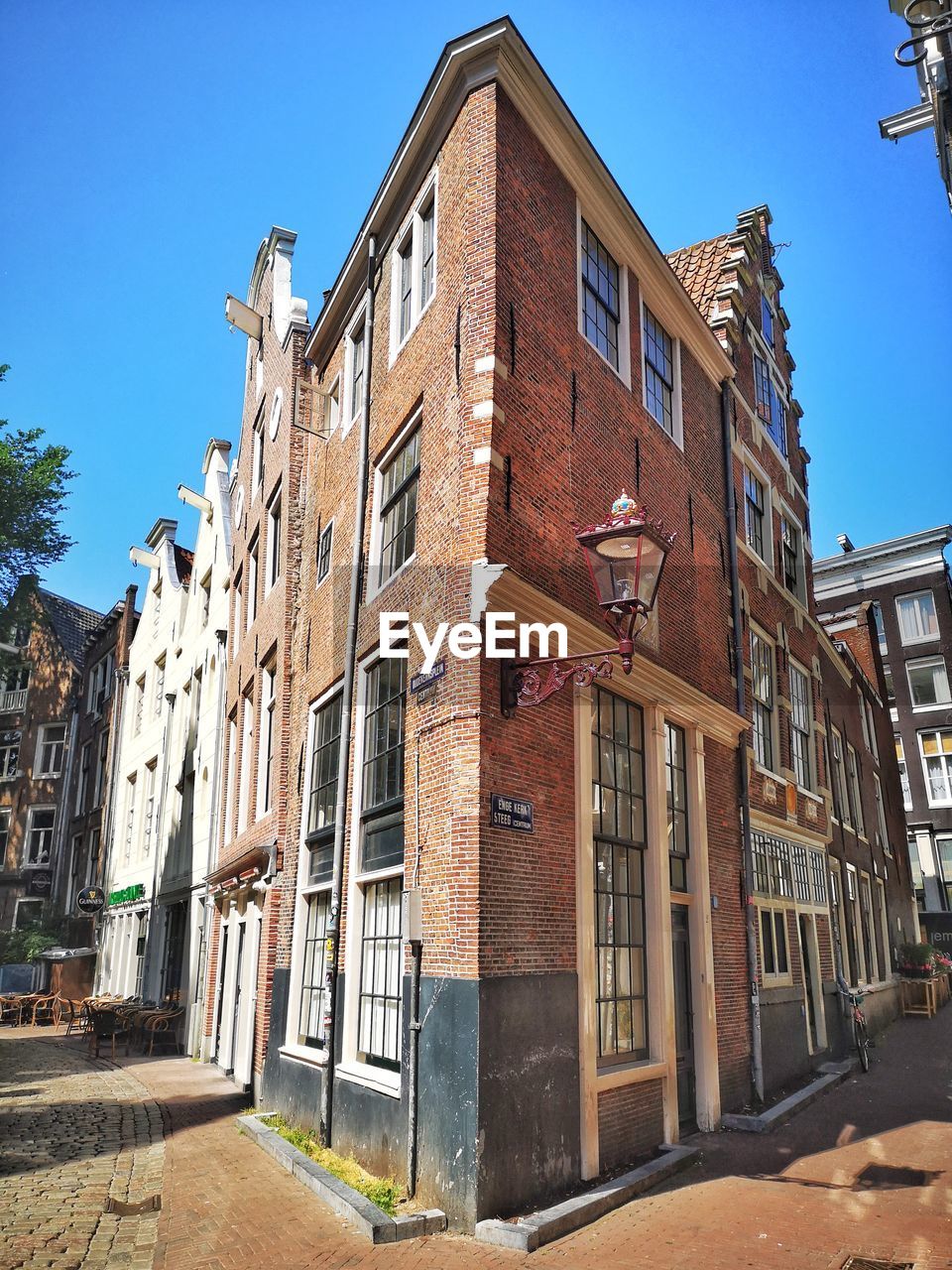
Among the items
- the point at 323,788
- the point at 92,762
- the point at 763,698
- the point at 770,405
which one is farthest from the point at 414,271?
the point at 92,762

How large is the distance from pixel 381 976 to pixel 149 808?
1816 centimetres

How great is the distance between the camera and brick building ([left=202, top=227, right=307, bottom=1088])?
42.5ft

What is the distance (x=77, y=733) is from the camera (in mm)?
34625

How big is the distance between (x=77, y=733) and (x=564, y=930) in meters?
30.9

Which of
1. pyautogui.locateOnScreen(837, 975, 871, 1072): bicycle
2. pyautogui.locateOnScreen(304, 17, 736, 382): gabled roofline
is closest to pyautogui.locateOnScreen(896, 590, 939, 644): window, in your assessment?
pyautogui.locateOnScreen(837, 975, 871, 1072): bicycle

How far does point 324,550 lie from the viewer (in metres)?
13.2

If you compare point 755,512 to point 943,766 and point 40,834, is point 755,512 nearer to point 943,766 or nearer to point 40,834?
point 943,766

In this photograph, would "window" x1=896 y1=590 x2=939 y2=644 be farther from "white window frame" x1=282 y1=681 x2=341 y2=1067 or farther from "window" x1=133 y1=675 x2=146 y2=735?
"white window frame" x1=282 y1=681 x2=341 y2=1067

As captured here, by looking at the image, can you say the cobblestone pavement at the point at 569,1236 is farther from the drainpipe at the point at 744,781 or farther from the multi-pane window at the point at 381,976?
the multi-pane window at the point at 381,976

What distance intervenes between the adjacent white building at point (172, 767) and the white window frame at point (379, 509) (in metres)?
8.56

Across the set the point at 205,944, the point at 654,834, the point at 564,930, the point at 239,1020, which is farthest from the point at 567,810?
the point at 205,944

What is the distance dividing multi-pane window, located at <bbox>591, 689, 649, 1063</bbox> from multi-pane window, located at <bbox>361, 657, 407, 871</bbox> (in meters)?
→ 1.96

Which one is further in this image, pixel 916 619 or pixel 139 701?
pixel 916 619

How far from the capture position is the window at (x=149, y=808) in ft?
80.8
